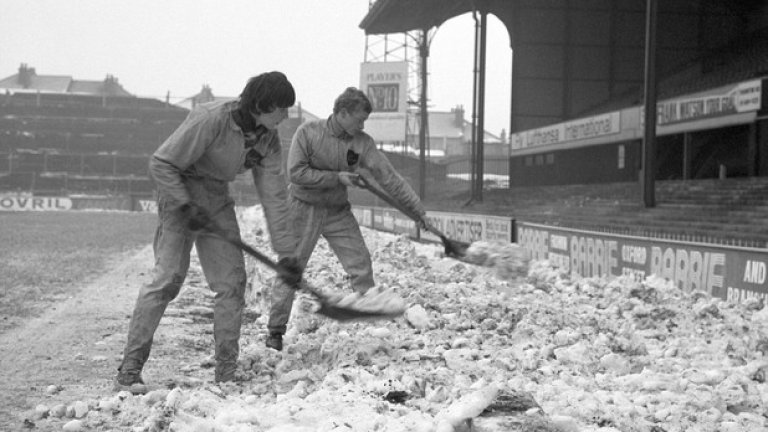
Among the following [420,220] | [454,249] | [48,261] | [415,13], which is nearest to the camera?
[420,220]

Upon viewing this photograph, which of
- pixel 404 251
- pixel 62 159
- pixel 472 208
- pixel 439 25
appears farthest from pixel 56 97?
pixel 404 251

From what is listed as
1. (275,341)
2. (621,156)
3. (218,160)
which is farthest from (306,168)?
(621,156)

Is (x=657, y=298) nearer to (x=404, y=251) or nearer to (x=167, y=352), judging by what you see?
(x=167, y=352)

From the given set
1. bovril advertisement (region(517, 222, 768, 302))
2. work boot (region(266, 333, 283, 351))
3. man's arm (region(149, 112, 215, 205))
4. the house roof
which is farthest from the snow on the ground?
the house roof

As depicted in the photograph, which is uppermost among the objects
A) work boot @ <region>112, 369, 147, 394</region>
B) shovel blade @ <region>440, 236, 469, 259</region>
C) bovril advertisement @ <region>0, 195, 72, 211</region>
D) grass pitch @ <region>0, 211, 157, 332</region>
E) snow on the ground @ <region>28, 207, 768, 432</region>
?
shovel blade @ <region>440, 236, 469, 259</region>

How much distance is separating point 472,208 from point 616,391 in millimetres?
23077

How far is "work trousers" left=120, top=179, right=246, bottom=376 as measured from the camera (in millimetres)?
5711

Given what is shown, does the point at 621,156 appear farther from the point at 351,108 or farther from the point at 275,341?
the point at 275,341

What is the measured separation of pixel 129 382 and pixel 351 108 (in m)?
2.51

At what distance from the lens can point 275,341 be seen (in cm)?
689

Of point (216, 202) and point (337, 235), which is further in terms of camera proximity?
point (337, 235)

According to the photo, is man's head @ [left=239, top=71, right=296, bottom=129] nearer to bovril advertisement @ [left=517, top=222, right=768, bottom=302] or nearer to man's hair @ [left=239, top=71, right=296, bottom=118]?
man's hair @ [left=239, top=71, right=296, bottom=118]

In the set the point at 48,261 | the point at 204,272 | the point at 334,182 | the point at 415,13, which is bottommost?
the point at 48,261

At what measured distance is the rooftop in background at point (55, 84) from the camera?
250 ft
